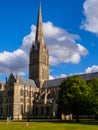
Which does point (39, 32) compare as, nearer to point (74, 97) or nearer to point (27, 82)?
point (27, 82)

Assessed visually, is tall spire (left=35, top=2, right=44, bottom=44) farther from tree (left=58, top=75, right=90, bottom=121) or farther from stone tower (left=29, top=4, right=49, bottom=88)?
tree (left=58, top=75, right=90, bottom=121)

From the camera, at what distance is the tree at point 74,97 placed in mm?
75812

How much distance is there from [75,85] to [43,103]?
47686 millimetres

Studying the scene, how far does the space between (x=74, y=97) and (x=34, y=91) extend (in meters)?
61.3

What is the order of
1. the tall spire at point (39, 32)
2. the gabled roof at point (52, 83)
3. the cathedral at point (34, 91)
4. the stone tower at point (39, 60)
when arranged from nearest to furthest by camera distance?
the cathedral at point (34, 91) < the gabled roof at point (52, 83) < the stone tower at point (39, 60) < the tall spire at point (39, 32)

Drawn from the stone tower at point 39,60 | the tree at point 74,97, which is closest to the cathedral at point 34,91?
the stone tower at point 39,60

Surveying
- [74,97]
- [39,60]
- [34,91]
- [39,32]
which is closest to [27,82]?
[34,91]

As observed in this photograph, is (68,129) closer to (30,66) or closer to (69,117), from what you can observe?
(69,117)

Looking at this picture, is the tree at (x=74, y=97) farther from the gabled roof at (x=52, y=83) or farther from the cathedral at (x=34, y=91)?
the gabled roof at (x=52, y=83)

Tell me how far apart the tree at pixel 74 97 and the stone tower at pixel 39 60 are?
61.6 metres

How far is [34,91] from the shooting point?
13612 centimetres

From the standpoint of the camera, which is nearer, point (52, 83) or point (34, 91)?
point (34, 91)

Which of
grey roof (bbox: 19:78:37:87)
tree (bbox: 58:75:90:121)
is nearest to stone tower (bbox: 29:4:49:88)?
grey roof (bbox: 19:78:37:87)

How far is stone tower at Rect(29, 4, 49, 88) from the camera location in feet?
469
